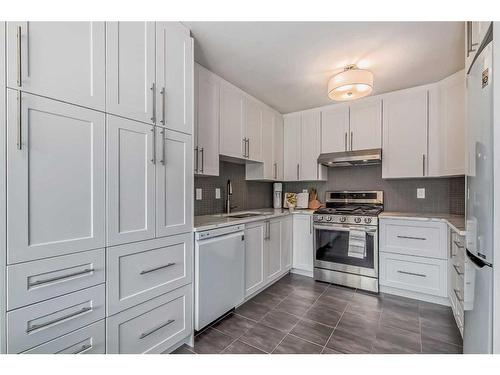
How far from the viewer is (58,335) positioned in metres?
1.06

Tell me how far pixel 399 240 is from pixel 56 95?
3091 mm

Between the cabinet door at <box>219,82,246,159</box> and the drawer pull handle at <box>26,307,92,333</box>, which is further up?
the cabinet door at <box>219,82,246,159</box>

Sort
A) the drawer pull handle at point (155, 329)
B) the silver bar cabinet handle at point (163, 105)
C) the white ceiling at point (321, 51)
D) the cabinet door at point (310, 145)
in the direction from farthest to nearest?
the cabinet door at point (310, 145) → the white ceiling at point (321, 51) → the silver bar cabinet handle at point (163, 105) → the drawer pull handle at point (155, 329)

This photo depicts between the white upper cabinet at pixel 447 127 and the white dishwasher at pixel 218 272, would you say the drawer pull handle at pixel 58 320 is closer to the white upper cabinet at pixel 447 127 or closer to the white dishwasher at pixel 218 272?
the white dishwasher at pixel 218 272

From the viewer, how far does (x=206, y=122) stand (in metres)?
2.21

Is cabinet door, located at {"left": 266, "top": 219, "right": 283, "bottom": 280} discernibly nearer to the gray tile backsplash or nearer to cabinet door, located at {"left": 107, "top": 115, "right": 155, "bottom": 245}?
the gray tile backsplash

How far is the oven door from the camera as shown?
2635 millimetres

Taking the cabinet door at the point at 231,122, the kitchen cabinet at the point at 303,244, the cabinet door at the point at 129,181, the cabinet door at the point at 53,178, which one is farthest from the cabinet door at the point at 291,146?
the cabinet door at the point at 53,178

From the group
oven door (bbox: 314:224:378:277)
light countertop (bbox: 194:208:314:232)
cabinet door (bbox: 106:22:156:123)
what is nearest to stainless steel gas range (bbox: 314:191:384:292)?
oven door (bbox: 314:224:378:277)

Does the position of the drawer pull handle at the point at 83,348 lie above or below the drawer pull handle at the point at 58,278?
below

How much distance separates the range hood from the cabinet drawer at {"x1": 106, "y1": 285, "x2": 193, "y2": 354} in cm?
234

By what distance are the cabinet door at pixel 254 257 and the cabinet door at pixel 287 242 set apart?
0.48 metres

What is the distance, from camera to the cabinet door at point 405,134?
2.65 meters
